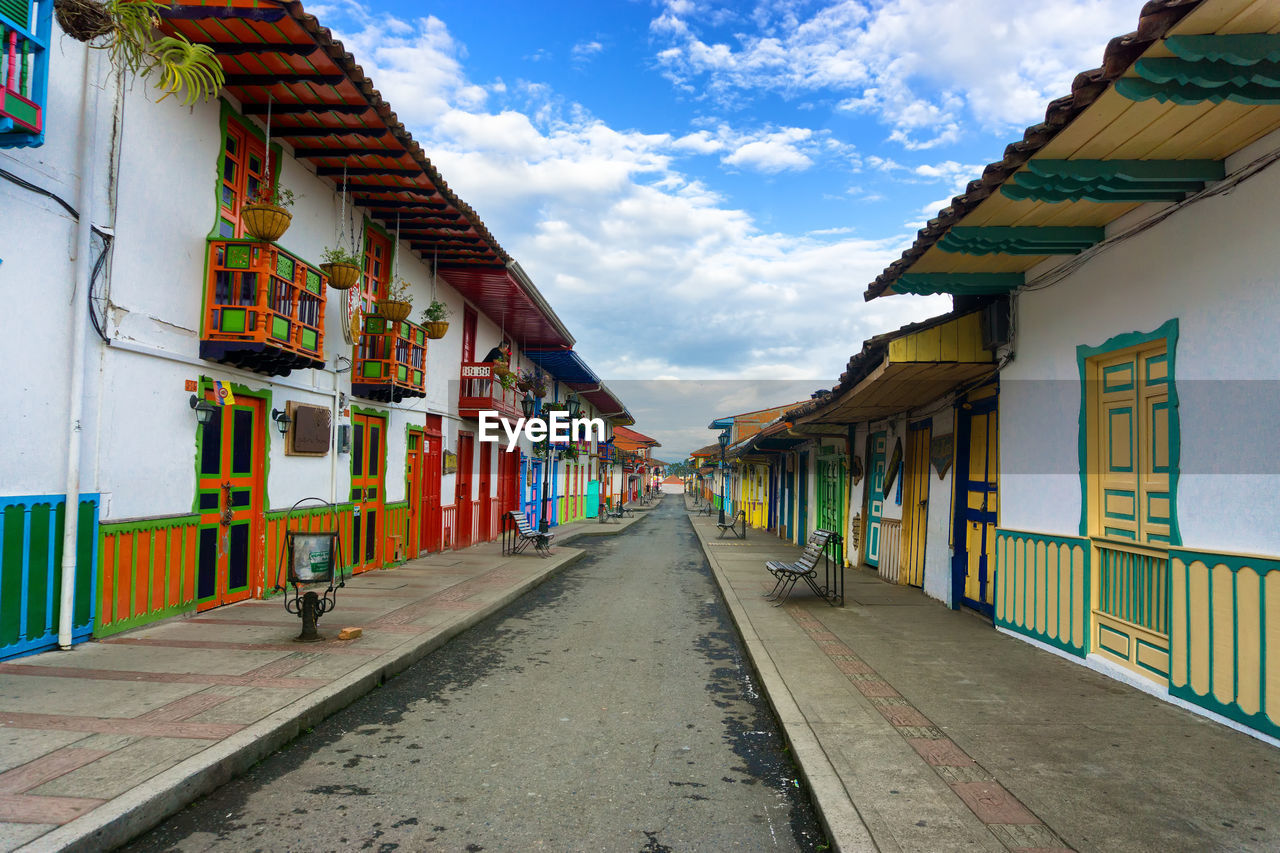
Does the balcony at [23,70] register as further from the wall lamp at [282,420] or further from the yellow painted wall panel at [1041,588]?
the yellow painted wall panel at [1041,588]

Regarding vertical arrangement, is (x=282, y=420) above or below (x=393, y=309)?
below

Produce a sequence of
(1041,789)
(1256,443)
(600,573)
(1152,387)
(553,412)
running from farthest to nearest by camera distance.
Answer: (553,412) → (600,573) → (1152,387) → (1256,443) → (1041,789)

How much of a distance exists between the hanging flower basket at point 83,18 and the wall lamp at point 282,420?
459 centimetres

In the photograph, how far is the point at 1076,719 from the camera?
4.86m

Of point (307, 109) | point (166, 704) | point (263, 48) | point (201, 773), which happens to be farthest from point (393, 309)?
point (201, 773)

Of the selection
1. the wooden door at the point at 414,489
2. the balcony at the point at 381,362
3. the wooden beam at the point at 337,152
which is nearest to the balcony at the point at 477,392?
the wooden door at the point at 414,489

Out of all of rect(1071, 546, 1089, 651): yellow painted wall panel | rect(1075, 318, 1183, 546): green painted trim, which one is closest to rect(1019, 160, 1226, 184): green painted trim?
rect(1075, 318, 1183, 546): green painted trim

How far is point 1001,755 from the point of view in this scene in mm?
4188

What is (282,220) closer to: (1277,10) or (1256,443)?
(1277,10)

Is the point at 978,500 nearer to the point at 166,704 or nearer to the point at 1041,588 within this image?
the point at 1041,588

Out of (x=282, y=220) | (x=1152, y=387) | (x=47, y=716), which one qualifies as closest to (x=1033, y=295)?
(x=1152, y=387)

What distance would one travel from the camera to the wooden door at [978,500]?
28.0ft

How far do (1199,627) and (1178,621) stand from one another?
0.64 ft

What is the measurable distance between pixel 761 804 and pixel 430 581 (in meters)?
8.10
